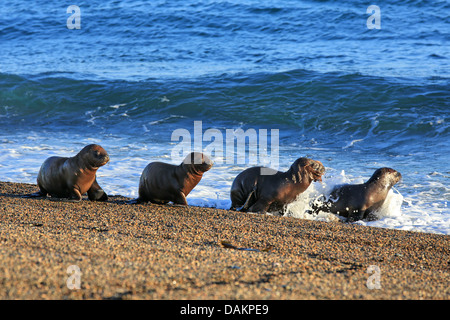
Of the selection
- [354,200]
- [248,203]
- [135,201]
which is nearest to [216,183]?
[248,203]

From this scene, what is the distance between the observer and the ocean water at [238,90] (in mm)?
10086

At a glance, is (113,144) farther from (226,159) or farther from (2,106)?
(2,106)

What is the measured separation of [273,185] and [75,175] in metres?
2.57

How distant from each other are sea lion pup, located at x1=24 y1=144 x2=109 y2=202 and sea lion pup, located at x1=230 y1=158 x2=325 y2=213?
1.85 meters

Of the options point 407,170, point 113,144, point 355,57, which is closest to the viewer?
point 407,170

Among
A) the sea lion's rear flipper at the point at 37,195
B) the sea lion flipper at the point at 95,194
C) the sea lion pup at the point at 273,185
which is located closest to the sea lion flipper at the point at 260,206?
the sea lion pup at the point at 273,185

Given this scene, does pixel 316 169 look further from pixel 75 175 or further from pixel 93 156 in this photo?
pixel 75 175

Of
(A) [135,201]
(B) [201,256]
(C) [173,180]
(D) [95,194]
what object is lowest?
(A) [135,201]

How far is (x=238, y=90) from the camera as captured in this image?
1656 cm

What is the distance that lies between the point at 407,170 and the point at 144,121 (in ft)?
24.0

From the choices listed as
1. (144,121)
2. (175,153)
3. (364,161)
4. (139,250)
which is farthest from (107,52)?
(139,250)

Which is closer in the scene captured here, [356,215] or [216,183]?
[356,215]

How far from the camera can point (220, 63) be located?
19312mm

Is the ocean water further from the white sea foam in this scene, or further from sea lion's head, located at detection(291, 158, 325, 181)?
sea lion's head, located at detection(291, 158, 325, 181)
